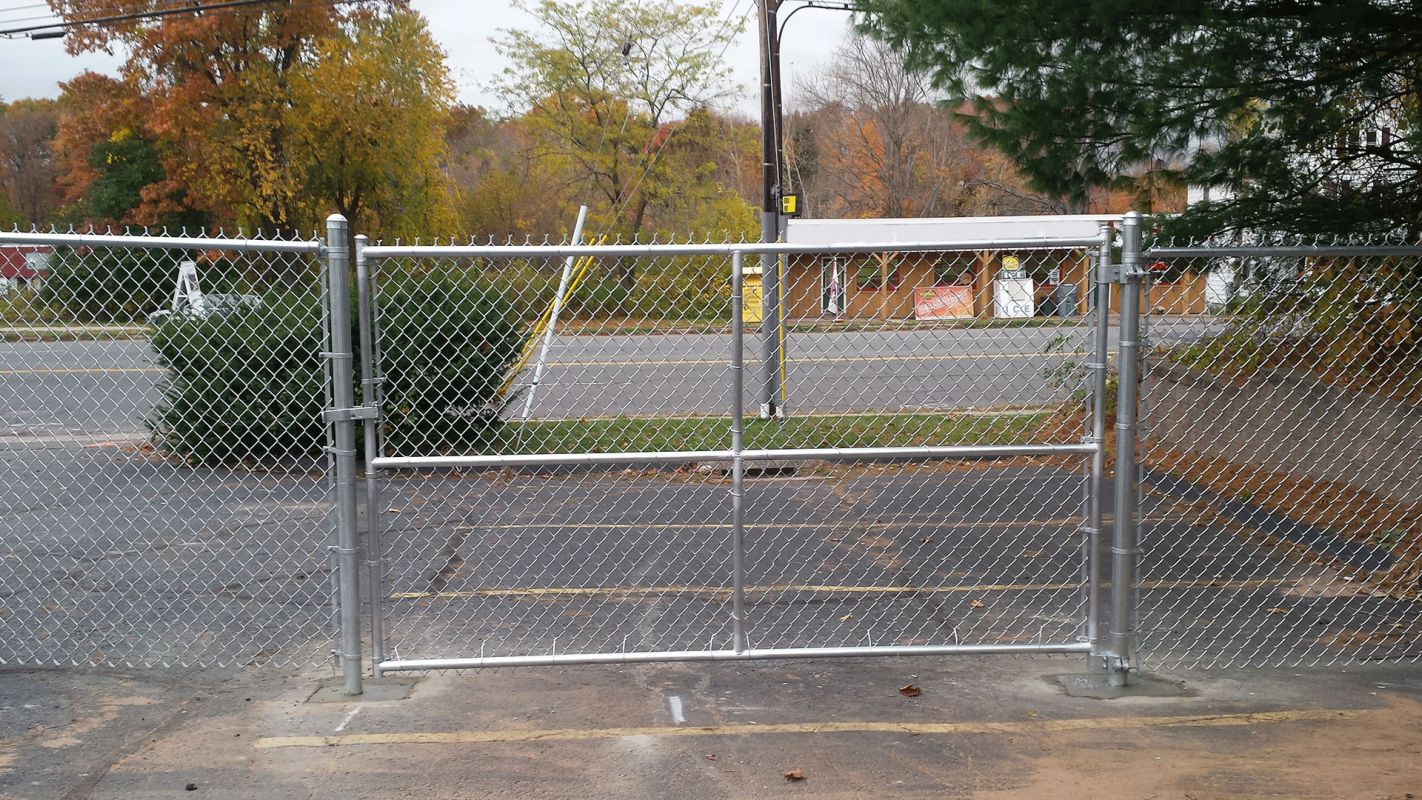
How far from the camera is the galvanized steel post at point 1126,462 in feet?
16.9

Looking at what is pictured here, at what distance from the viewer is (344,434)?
5.15m

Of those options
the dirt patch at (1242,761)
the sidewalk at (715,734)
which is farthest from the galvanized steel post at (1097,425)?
the dirt patch at (1242,761)

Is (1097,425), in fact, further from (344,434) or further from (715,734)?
(344,434)

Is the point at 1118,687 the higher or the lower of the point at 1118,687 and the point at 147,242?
the lower

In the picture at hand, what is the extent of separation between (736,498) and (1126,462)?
1771 mm

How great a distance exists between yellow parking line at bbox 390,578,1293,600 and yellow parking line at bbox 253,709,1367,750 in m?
2.09

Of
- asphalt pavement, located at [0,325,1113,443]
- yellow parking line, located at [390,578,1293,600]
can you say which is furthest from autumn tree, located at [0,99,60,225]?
yellow parking line, located at [390,578,1293,600]

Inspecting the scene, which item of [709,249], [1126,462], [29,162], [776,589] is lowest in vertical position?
[776,589]

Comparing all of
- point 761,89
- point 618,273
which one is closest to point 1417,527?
point 618,273

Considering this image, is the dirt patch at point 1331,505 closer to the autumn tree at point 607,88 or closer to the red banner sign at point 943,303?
the red banner sign at point 943,303

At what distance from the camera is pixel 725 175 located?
43.6 meters

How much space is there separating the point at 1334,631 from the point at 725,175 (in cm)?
3854

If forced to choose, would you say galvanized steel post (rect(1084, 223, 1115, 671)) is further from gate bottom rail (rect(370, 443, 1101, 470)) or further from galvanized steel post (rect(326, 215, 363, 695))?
A: galvanized steel post (rect(326, 215, 363, 695))

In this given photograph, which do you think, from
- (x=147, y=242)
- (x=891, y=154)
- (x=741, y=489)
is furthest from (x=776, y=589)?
(x=891, y=154)
